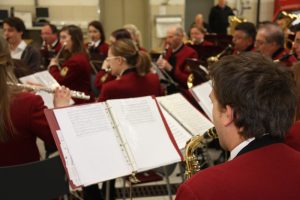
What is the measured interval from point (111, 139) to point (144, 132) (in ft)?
0.73

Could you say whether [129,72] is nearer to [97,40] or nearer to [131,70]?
[131,70]

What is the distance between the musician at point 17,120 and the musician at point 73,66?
1.68 metres

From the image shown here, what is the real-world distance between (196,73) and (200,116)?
A: 126 cm

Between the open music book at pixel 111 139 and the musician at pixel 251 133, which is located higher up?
the musician at pixel 251 133

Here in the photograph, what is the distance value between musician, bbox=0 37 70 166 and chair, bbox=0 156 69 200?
21cm

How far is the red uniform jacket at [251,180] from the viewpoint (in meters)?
0.96

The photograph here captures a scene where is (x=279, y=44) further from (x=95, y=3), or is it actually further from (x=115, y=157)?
(x=95, y=3)

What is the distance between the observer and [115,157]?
75.0 inches

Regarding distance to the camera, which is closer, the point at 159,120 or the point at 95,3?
the point at 159,120

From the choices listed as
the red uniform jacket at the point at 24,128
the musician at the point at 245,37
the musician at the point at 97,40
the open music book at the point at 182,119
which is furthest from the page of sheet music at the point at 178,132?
the musician at the point at 97,40

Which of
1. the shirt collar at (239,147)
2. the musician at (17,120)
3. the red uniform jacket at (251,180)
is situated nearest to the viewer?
the red uniform jacket at (251,180)

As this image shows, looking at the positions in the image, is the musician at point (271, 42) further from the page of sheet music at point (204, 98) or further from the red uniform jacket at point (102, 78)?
the red uniform jacket at point (102, 78)

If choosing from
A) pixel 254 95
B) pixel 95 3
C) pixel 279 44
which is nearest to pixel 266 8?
pixel 95 3

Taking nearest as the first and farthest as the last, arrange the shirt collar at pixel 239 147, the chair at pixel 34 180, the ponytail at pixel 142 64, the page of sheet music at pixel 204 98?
1. the shirt collar at pixel 239 147
2. the chair at pixel 34 180
3. the page of sheet music at pixel 204 98
4. the ponytail at pixel 142 64
